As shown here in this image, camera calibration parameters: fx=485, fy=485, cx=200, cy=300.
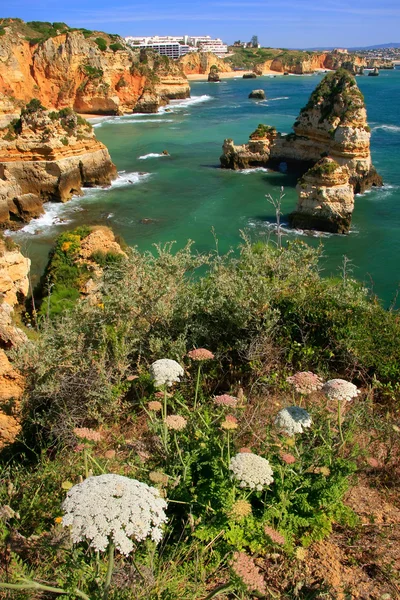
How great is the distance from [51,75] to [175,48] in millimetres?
114523

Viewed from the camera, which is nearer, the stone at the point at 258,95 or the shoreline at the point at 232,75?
the stone at the point at 258,95

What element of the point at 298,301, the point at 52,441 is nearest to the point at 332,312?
the point at 298,301

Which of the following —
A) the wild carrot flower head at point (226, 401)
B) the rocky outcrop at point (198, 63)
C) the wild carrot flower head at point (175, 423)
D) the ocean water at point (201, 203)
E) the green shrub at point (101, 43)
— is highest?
the rocky outcrop at point (198, 63)

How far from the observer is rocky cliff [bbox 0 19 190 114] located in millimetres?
53469

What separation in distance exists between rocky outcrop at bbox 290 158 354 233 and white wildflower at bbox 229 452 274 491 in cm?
2345

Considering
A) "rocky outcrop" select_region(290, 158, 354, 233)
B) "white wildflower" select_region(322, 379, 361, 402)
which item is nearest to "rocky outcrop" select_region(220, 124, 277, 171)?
"rocky outcrop" select_region(290, 158, 354, 233)

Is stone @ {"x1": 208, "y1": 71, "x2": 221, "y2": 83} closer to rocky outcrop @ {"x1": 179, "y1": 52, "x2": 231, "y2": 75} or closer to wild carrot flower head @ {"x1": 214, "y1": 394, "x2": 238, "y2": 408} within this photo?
rocky outcrop @ {"x1": 179, "y1": 52, "x2": 231, "y2": 75}

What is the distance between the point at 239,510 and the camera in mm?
2619

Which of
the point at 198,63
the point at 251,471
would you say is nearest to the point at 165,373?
the point at 251,471

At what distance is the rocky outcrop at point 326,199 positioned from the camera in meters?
24.6

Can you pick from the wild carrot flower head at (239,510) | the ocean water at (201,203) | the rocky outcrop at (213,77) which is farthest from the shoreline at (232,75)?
the wild carrot flower head at (239,510)

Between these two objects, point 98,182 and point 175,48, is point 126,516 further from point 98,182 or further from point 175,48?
point 175,48

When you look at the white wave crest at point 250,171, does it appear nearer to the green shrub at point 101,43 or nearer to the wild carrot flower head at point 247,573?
the wild carrot flower head at point 247,573

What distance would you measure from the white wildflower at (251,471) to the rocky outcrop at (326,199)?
923 inches
